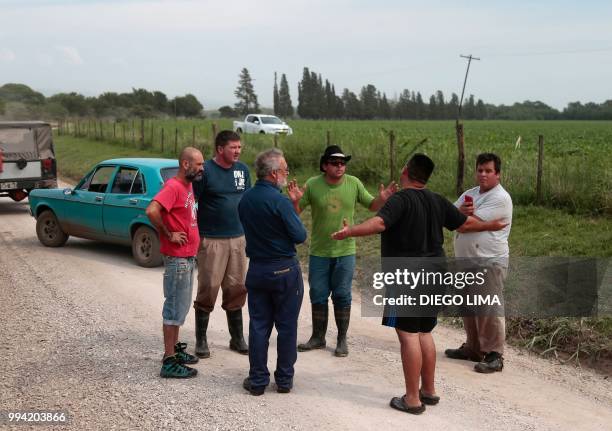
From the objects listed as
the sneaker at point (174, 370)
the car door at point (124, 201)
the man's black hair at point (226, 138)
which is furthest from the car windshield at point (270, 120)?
the sneaker at point (174, 370)

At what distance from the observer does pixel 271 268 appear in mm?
5203

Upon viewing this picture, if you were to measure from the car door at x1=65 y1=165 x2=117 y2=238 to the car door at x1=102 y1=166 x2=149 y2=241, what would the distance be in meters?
0.16

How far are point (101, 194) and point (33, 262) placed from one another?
1390 millimetres

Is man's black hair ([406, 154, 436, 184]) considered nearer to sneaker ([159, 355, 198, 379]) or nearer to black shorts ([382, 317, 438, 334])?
black shorts ([382, 317, 438, 334])

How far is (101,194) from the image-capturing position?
10719 mm

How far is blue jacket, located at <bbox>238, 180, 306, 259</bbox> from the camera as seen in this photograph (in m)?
5.14

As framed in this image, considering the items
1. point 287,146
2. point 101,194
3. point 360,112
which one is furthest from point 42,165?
point 360,112

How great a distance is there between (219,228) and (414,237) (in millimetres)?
1881

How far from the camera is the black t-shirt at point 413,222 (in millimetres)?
4973

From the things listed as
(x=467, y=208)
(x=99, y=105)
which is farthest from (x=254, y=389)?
(x=99, y=105)

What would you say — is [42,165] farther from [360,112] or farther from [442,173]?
[360,112]

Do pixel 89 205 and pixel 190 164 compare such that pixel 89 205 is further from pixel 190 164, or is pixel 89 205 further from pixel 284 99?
pixel 284 99

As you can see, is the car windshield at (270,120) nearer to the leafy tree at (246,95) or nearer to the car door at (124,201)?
the car door at (124,201)

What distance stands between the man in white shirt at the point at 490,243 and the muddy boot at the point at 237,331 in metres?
2.02
